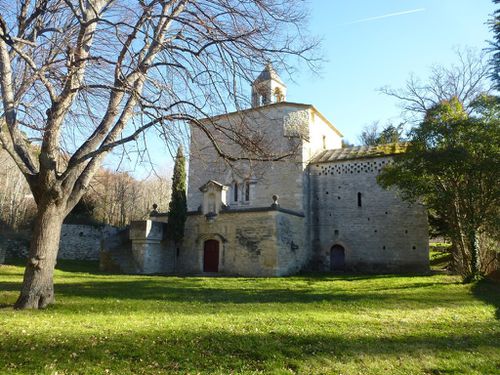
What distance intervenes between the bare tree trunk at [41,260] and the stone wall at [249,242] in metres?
11.0

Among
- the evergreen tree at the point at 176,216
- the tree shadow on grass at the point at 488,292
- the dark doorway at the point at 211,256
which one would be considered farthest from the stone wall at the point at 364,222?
the evergreen tree at the point at 176,216

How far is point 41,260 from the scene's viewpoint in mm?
8016

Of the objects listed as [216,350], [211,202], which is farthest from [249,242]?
[216,350]

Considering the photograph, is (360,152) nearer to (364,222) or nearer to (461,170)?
(364,222)

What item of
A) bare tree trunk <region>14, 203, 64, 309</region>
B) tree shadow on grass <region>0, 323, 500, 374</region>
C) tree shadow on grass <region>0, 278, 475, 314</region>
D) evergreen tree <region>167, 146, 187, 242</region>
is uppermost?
evergreen tree <region>167, 146, 187, 242</region>

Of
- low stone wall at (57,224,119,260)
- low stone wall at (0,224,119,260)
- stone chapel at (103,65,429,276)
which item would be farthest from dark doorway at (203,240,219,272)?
low stone wall at (57,224,119,260)

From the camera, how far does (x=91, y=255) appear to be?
1056 inches

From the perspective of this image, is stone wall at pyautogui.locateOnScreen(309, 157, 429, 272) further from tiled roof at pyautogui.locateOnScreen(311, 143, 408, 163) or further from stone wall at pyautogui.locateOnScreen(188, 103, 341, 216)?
stone wall at pyautogui.locateOnScreen(188, 103, 341, 216)

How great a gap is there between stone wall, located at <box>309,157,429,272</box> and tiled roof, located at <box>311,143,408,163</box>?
30 cm

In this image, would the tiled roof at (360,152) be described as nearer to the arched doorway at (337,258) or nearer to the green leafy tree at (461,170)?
the arched doorway at (337,258)

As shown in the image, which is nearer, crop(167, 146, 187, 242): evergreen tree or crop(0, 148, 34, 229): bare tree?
crop(167, 146, 187, 242): evergreen tree

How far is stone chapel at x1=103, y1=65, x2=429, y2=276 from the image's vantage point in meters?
18.6

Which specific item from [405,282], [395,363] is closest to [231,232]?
[405,282]

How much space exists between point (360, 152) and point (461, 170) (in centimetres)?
869
